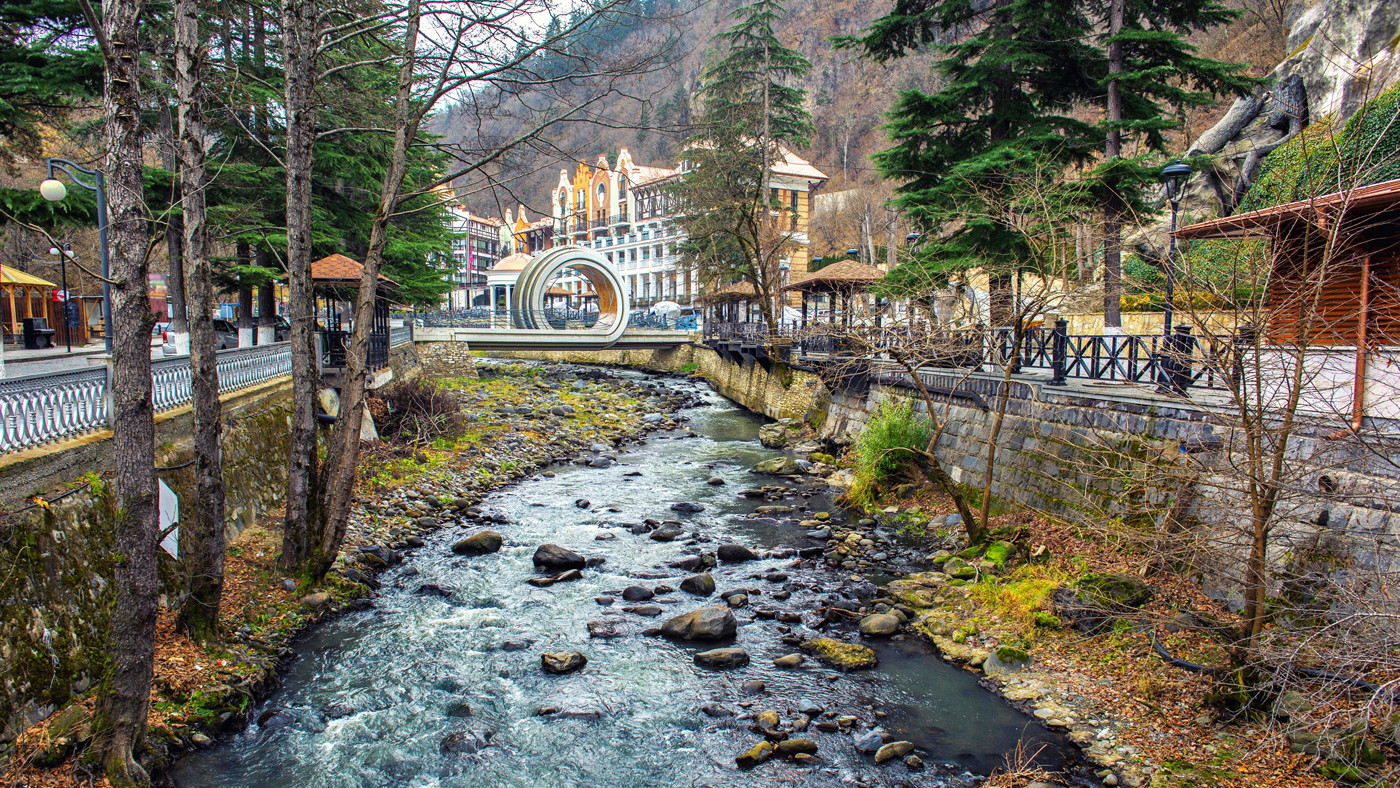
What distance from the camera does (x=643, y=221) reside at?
58.7 meters

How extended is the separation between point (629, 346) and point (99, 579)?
2833 centimetres

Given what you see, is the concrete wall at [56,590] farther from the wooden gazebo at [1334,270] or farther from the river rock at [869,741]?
the wooden gazebo at [1334,270]

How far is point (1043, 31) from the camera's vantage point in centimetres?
→ 1691

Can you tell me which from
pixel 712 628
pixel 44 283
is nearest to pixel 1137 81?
pixel 712 628

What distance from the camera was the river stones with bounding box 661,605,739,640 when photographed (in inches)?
326

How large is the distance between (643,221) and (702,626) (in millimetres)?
53380

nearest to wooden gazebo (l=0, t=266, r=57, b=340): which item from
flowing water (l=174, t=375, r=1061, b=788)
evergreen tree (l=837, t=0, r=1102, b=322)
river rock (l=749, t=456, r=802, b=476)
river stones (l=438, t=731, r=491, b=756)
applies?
flowing water (l=174, t=375, r=1061, b=788)

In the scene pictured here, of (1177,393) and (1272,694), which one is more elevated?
(1177,393)

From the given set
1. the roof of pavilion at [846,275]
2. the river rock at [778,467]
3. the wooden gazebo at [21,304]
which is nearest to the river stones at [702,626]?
the river rock at [778,467]

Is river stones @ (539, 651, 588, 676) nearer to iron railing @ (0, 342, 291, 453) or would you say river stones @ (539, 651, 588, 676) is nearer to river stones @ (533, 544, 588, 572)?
river stones @ (533, 544, 588, 572)

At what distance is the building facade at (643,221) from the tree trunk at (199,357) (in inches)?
1319

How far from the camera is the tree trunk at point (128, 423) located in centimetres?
473

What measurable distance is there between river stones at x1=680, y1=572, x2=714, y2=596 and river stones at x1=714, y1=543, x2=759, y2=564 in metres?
1.05

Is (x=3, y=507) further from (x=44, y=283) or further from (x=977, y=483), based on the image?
(x=44, y=283)
